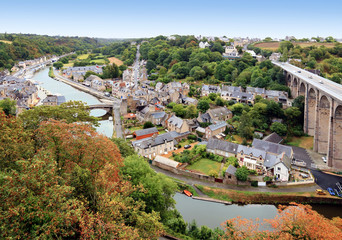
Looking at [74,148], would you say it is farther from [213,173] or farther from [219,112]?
[219,112]

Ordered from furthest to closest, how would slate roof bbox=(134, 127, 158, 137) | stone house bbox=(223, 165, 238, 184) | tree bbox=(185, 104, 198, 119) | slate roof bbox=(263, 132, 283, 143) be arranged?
tree bbox=(185, 104, 198, 119) < slate roof bbox=(134, 127, 158, 137) < slate roof bbox=(263, 132, 283, 143) < stone house bbox=(223, 165, 238, 184)

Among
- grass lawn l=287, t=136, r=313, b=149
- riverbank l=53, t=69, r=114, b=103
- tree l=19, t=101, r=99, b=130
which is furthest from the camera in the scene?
riverbank l=53, t=69, r=114, b=103

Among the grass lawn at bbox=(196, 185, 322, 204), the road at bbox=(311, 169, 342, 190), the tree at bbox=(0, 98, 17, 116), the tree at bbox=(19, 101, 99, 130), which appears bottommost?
the grass lawn at bbox=(196, 185, 322, 204)

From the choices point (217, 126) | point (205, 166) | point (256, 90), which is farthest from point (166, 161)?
point (256, 90)

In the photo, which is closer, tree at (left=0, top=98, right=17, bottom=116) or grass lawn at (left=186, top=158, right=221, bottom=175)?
grass lawn at (left=186, top=158, right=221, bottom=175)

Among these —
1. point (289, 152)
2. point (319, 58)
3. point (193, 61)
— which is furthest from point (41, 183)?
point (319, 58)

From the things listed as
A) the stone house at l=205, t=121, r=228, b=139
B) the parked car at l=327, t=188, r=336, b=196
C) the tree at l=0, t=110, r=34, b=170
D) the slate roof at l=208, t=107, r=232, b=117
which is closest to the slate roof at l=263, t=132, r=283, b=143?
the stone house at l=205, t=121, r=228, b=139

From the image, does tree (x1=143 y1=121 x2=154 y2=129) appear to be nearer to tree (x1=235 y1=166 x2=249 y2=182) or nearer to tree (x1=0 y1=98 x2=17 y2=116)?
tree (x1=235 y1=166 x2=249 y2=182)
